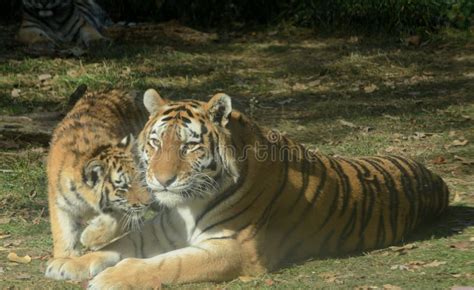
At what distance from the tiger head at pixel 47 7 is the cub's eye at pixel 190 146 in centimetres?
730

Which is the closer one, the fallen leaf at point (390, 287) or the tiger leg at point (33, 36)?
the fallen leaf at point (390, 287)

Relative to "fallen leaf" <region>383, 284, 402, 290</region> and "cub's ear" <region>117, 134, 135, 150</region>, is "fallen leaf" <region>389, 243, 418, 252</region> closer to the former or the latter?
"fallen leaf" <region>383, 284, 402, 290</region>

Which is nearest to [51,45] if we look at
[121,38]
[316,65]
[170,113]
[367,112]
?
[121,38]

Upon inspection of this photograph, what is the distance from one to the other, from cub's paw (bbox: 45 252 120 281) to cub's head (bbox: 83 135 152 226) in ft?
1.01

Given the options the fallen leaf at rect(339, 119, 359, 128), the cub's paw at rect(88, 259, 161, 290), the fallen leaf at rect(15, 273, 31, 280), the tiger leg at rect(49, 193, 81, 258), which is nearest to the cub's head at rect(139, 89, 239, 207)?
the cub's paw at rect(88, 259, 161, 290)

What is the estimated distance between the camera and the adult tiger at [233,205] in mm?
4695

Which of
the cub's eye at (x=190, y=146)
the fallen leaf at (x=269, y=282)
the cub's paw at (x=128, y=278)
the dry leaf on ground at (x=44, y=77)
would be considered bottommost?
the dry leaf on ground at (x=44, y=77)

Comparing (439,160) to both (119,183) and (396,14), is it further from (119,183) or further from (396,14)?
(396,14)

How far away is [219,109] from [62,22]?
734 centimetres

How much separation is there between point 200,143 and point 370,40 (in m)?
6.82

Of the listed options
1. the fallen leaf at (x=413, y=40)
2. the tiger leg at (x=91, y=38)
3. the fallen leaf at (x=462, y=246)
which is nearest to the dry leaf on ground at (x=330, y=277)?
the fallen leaf at (x=462, y=246)

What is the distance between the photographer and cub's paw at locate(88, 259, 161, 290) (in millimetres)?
4496

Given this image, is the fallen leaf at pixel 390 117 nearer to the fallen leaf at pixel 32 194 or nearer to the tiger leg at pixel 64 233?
the fallen leaf at pixel 32 194

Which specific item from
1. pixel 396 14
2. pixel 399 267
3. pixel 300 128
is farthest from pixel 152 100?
pixel 396 14
